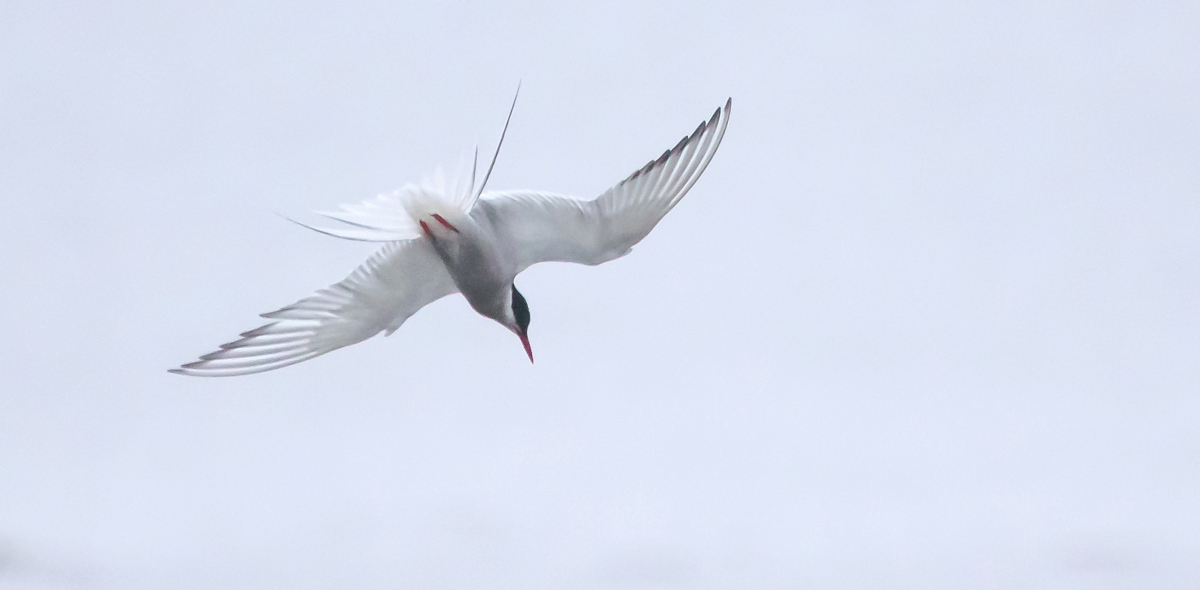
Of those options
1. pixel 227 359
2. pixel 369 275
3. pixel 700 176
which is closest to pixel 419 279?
pixel 369 275

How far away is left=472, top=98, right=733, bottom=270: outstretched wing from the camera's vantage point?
1386 mm

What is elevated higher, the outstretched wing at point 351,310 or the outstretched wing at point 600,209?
the outstretched wing at point 600,209

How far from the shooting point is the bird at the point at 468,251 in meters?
1.35

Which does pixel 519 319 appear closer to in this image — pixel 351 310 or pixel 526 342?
pixel 526 342

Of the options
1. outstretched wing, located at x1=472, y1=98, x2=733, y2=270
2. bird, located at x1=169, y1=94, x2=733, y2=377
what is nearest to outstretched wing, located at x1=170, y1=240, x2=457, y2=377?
bird, located at x1=169, y1=94, x2=733, y2=377

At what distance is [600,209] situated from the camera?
1.42 m

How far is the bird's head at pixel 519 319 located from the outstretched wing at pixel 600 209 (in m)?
0.10

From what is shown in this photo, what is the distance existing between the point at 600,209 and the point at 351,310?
14.3 inches

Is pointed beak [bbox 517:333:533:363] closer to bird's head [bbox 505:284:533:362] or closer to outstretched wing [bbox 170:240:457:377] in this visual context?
bird's head [bbox 505:284:533:362]

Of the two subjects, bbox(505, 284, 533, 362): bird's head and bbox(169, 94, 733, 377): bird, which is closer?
bbox(169, 94, 733, 377): bird

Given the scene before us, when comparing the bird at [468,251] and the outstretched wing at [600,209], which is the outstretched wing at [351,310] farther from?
the outstretched wing at [600,209]

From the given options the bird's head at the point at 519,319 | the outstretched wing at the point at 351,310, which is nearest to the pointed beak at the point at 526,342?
the bird's head at the point at 519,319

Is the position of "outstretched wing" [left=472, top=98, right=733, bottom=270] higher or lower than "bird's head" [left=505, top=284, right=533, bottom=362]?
higher

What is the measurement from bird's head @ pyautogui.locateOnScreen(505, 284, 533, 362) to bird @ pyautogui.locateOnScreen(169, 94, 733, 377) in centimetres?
2
